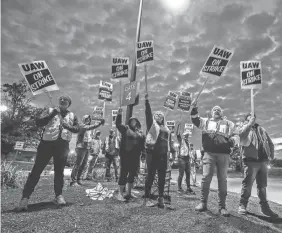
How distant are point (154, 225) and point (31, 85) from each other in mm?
3527

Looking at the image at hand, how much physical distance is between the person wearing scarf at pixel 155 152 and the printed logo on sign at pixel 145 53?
75.2 inches

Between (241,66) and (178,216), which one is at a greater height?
(241,66)

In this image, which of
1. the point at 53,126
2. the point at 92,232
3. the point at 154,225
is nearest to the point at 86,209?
the point at 92,232

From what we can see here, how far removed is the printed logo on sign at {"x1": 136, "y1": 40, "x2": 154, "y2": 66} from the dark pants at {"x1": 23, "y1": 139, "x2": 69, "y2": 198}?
3.39 meters

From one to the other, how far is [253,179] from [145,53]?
4.23 metres

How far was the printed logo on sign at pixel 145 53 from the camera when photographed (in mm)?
6430

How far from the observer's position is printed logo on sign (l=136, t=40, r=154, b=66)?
643 centimetres

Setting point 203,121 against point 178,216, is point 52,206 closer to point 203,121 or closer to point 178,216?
point 178,216

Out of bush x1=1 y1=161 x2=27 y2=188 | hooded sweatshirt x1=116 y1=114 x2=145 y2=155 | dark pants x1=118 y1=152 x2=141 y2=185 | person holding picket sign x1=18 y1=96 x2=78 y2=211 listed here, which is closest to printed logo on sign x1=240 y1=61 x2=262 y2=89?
hooded sweatshirt x1=116 y1=114 x2=145 y2=155

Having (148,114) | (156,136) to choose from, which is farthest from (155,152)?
(148,114)

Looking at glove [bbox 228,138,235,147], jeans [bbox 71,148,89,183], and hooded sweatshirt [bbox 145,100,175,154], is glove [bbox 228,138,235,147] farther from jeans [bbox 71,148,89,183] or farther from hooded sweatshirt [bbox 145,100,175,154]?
jeans [bbox 71,148,89,183]

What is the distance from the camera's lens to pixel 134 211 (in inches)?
161

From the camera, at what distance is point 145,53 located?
6500mm

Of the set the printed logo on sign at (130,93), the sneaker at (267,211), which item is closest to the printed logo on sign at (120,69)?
the printed logo on sign at (130,93)
